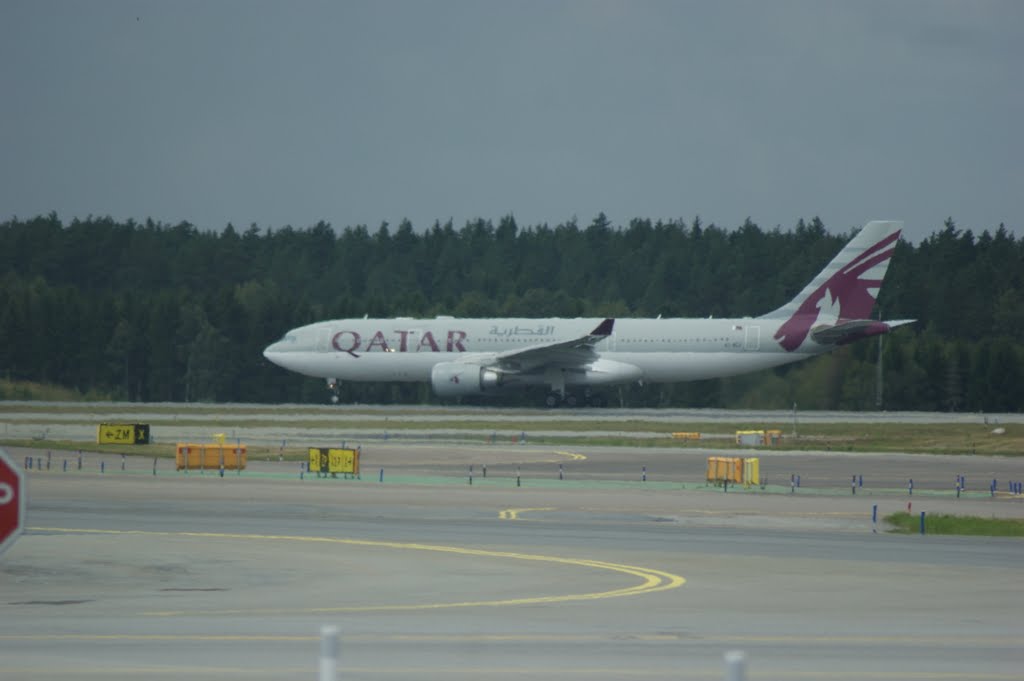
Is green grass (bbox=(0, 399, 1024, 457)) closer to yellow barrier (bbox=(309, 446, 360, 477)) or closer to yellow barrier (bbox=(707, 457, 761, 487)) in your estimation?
yellow barrier (bbox=(309, 446, 360, 477))

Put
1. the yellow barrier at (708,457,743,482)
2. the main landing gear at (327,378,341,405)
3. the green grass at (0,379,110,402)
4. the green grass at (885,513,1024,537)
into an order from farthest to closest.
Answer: the green grass at (0,379,110,402) < the main landing gear at (327,378,341,405) < the yellow barrier at (708,457,743,482) < the green grass at (885,513,1024,537)

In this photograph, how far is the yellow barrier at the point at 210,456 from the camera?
155 feet

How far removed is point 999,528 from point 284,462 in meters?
25.9

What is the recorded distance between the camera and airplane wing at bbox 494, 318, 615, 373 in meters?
79.0

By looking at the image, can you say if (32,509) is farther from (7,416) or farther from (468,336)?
(468,336)

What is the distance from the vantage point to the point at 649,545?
2777 cm

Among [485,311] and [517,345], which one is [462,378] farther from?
[485,311]

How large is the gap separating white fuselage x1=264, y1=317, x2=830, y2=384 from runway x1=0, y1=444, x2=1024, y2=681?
4168cm

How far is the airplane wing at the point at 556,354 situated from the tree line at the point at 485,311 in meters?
11.0

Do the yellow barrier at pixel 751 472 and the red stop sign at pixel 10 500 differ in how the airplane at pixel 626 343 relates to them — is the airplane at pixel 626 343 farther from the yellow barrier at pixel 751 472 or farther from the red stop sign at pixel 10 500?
the red stop sign at pixel 10 500

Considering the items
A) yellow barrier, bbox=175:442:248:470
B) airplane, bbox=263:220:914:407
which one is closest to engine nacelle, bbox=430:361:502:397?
airplane, bbox=263:220:914:407

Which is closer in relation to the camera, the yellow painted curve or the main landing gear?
the yellow painted curve

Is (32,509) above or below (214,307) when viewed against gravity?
below

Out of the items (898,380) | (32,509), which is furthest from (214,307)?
(32,509)
